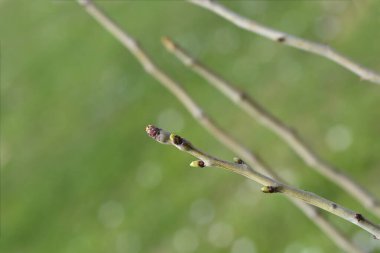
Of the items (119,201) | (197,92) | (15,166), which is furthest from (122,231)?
(15,166)

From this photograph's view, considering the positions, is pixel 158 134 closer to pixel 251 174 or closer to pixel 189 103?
pixel 251 174

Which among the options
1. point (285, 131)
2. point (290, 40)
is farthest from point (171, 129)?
point (290, 40)

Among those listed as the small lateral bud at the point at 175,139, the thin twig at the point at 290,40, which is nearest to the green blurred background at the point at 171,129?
the thin twig at the point at 290,40

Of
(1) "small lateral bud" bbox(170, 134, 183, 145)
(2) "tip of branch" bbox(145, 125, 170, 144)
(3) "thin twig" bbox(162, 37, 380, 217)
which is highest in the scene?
(2) "tip of branch" bbox(145, 125, 170, 144)

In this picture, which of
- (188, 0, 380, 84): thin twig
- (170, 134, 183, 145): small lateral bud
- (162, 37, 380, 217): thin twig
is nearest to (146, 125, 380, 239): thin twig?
(170, 134, 183, 145): small lateral bud

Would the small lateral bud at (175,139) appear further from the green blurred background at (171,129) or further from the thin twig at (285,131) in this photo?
the green blurred background at (171,129)

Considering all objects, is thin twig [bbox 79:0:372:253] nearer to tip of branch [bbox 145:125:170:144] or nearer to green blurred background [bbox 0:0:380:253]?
tip of branch [bbox 145:125:170:144]
